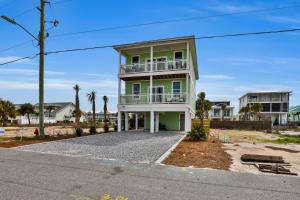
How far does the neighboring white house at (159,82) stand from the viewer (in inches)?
812

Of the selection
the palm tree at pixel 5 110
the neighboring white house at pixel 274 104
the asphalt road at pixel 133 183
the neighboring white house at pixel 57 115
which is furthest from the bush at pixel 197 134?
the neighboring white house at pixel 57 115

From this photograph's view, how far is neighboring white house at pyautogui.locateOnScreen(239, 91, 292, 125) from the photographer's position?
63.7 m

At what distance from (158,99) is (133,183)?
1709 centimetres

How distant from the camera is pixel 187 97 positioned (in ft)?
66.8

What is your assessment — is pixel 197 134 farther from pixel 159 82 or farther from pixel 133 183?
pixel 133 183

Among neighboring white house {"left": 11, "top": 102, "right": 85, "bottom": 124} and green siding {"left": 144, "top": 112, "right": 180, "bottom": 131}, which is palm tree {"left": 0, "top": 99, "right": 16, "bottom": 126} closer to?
neighboring white house {"left": 11, "top": 102, "right": 85, "bottom": 124}

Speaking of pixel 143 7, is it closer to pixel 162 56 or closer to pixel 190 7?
pixel 190 7

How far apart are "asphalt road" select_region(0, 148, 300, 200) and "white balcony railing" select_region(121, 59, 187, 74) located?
49.2 ft

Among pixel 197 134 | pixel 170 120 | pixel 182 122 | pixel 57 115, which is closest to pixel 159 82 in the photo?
pixel 170 120

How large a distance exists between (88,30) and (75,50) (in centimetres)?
193

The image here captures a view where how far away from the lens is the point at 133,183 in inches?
225

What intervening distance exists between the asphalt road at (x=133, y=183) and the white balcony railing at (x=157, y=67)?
49.2 ft

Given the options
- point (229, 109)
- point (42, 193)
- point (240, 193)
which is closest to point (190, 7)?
point (240, 193)

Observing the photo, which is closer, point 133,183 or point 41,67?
point 133,183
